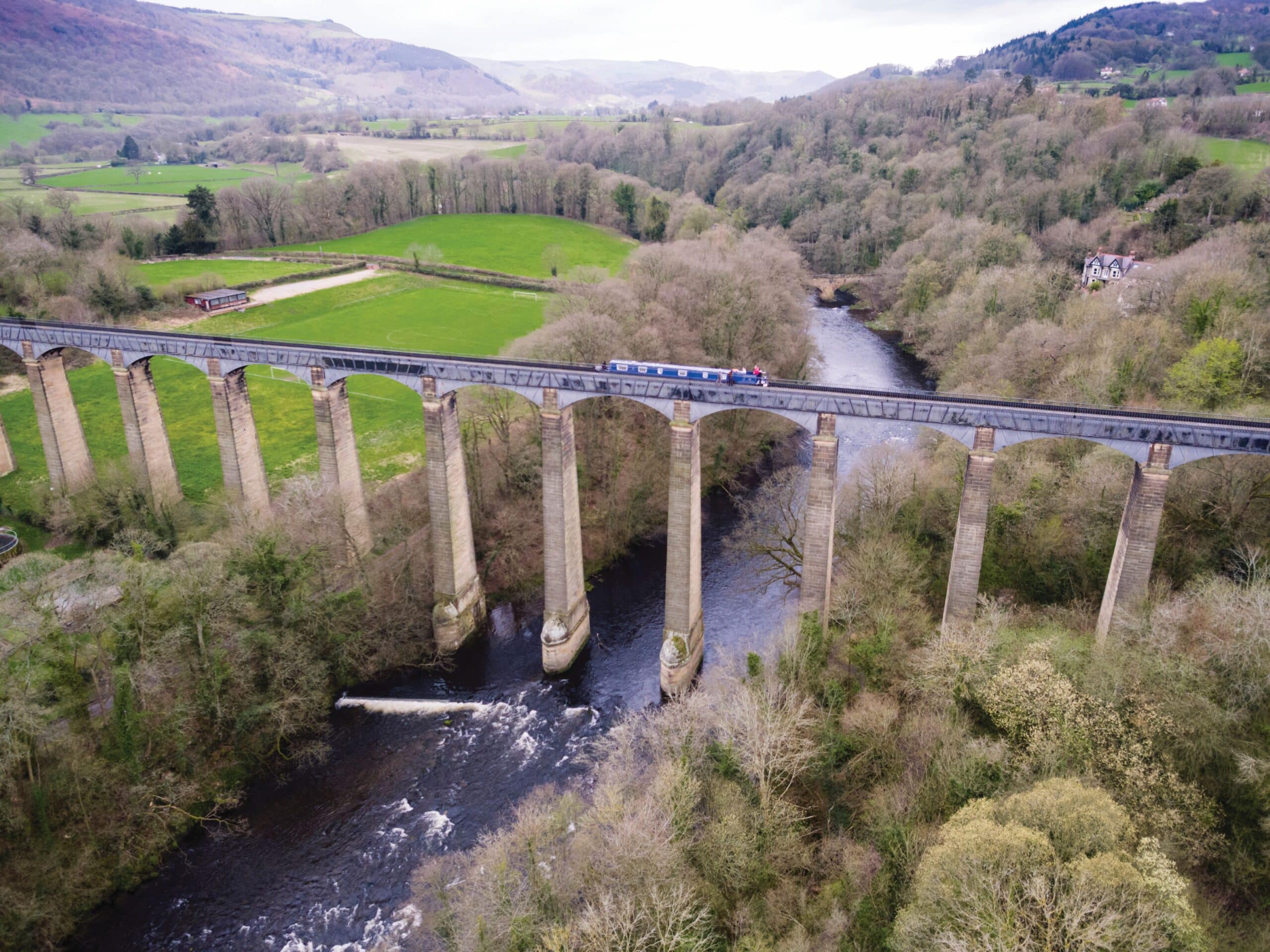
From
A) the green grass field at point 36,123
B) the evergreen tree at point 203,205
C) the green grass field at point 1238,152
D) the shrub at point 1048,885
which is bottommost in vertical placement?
the shrub at point 1048,885

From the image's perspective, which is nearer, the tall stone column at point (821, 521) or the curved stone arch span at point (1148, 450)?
the curved stone arch span at point (1148, 450)

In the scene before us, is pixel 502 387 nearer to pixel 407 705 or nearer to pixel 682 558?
pixel 682 558

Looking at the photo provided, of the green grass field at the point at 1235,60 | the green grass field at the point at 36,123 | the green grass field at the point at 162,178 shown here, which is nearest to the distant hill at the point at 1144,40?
the green grass field at the point at 1235,60

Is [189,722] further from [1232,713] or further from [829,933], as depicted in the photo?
[1232,713]

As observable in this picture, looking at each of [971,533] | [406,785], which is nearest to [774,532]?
[971,533]

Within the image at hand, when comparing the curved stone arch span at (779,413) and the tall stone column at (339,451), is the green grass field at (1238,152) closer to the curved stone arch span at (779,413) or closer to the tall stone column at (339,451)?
the curved stone arch span at (779,413)

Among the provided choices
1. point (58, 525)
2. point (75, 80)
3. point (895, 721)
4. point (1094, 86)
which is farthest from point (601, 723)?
point (75, 80)

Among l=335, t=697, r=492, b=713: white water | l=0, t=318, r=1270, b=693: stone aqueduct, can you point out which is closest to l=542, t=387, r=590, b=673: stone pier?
l=0, t=318, r=1270, b=693: stone aqueduct
